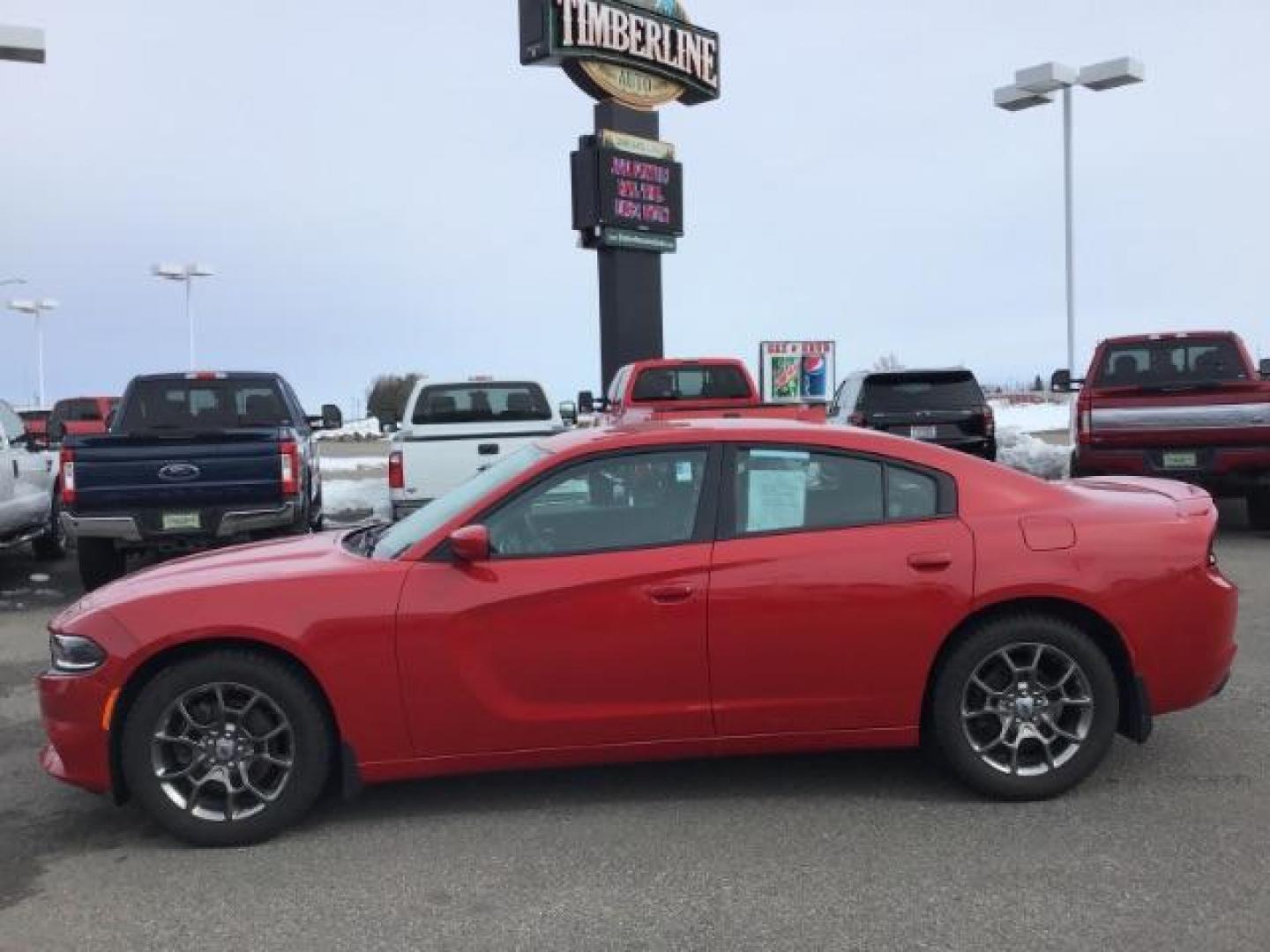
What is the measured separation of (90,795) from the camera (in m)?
4.88

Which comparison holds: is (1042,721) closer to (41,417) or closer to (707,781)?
(707,781)

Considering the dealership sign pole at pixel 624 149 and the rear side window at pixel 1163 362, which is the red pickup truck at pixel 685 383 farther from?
the dealership sign pole at pixel 624 149

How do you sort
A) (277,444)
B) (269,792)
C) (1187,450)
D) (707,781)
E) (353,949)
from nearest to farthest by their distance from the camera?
(353,949) < (269,792) < (707,781) < (277,444) < (1187,450)

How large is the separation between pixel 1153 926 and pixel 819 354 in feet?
85.1

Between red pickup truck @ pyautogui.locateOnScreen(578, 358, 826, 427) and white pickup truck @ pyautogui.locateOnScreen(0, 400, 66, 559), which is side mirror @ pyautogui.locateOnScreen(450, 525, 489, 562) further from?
red pickup truck @ pyautogui.locateOnScreen(578, 358, 826, 427)

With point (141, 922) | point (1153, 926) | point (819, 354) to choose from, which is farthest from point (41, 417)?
point (1153, 926)

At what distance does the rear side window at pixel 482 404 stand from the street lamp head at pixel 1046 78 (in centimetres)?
1633

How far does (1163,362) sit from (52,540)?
39.5 feet

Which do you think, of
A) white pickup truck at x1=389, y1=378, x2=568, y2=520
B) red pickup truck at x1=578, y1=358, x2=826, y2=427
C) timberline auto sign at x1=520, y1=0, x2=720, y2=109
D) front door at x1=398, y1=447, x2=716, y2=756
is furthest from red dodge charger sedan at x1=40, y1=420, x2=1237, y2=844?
timberline auto sign at x1=520, y1=0, x2=720, y2=109

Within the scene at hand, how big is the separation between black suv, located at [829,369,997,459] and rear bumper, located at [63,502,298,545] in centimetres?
663

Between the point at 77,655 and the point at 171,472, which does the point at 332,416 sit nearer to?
the point at 171,472

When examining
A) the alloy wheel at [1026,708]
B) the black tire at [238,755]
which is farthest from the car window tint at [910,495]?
the black tire at [238,755]

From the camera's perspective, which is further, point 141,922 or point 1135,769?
point 1135,769

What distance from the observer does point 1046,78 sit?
78.3ft
